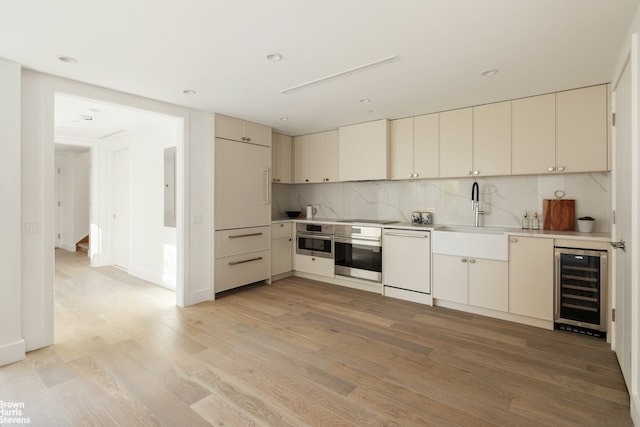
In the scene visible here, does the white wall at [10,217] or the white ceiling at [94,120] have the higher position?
the white ceiling at [94,120]

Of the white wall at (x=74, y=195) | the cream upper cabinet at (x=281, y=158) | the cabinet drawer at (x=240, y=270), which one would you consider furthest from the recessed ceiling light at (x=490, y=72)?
the white wall at (x=74, y=195)

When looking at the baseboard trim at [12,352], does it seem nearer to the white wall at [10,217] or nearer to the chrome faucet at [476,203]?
the white wall at [10,217]

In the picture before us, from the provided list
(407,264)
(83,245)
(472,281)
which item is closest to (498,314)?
(472,281)

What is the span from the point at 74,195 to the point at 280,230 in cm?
591

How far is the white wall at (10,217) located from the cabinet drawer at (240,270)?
1.91m

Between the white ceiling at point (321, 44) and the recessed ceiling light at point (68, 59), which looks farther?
the recessed ceiling light at point (68, 59)

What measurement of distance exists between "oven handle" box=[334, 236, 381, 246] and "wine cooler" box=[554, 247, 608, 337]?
1.99 meters

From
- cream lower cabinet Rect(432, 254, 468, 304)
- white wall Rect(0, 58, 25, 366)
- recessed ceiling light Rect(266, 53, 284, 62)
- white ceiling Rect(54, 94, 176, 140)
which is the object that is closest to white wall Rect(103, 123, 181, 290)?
white ceiling Rect(54, 94, 176, 140)

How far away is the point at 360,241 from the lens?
4.41 m

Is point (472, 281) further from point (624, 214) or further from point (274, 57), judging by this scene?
point (274, 57)

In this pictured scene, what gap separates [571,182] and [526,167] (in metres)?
0.54

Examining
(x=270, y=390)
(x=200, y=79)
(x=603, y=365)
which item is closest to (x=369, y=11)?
(x=200, y=79)

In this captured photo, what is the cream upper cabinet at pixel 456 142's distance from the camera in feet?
12.3

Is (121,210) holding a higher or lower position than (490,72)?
lower
